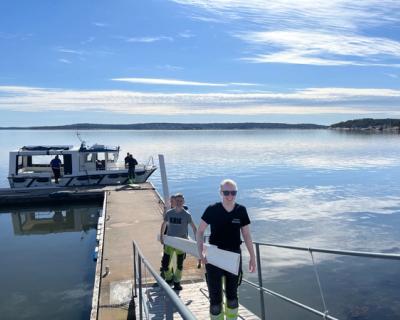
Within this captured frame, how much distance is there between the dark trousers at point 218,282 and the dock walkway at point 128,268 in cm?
178

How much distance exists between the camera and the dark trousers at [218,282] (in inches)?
219

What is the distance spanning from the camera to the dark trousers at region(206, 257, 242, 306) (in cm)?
557

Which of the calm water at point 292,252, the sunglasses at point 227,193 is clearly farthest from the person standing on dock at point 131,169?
the sunglasses at point 227,193

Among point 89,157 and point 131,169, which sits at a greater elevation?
point 89,157

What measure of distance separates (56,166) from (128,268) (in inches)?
677

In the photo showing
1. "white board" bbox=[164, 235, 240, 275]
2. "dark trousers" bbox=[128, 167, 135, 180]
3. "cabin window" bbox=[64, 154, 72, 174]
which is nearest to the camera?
"white board" bbox=[164, 235, 240, 275]

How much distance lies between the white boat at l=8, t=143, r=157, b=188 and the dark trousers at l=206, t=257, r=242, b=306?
901 inches

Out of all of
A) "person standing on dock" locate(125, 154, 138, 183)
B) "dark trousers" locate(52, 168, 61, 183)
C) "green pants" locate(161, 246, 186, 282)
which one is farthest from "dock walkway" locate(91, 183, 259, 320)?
"dark trousers" locate(52, 168, 61, 183)

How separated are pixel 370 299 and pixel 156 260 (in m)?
5.59

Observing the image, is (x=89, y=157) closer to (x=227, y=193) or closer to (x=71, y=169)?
(x=71, y=169)

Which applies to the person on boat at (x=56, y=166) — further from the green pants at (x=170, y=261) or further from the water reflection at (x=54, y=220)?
the green pants at (x=170, y=261)

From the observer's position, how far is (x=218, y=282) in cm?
559

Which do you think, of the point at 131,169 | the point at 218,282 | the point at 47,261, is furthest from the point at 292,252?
the point at 131,169

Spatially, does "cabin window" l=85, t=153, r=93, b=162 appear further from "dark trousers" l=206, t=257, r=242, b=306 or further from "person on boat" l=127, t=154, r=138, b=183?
"dark trousers" l=206, t=257, r=242, b=306
